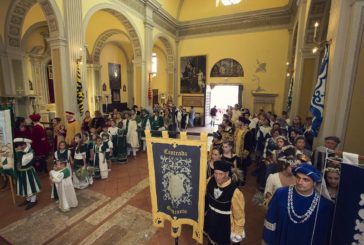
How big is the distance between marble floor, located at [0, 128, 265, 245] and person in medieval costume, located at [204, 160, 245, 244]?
0.94 meters

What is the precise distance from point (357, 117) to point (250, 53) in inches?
428

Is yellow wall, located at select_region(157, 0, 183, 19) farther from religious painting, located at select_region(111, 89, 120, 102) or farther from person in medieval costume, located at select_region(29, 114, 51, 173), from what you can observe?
person in medieval costume, located at select_region(29, 114, 51, 173)

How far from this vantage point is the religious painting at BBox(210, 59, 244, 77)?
1302 centimetres

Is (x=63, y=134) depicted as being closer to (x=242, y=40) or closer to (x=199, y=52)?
(x=199, y=52)

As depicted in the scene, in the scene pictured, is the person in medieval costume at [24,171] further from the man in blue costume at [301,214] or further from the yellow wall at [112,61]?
the yellow wall at [112,61]

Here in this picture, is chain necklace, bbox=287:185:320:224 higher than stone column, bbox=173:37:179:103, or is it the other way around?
stone column, bbox=173:37:179:103

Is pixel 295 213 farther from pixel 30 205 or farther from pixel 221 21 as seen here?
pixel 221 21

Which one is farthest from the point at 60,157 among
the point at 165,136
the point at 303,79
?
the point at 303,79

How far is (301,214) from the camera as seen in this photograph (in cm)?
181

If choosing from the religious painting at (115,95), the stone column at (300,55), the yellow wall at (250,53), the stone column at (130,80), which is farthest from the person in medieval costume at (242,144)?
the stone column at (130,80)

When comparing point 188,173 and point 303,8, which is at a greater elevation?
point 303,8

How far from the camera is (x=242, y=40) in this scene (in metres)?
12.7

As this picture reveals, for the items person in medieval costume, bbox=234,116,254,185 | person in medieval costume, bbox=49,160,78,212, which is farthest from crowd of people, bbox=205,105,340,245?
person in medieval costume, bbox=49,160,78,212

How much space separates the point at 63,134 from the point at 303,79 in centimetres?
792
